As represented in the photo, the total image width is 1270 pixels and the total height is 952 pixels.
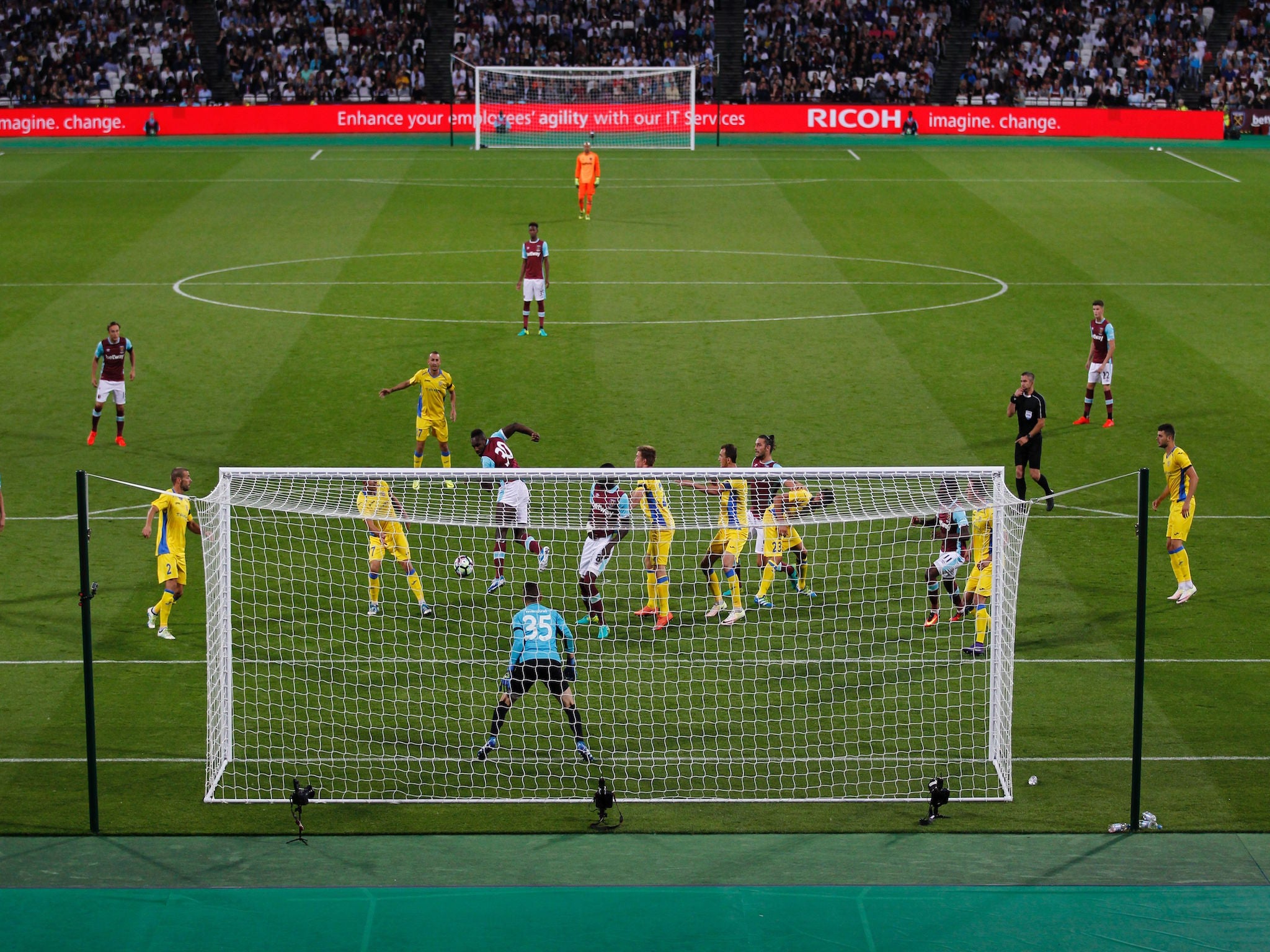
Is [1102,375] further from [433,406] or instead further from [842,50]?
[842,50]

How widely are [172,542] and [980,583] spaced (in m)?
7.85

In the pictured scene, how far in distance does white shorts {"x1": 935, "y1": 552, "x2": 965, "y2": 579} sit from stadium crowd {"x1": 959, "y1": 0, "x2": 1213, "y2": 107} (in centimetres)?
4002

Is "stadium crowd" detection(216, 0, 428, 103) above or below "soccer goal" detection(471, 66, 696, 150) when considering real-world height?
above

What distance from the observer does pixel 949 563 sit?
49.3ft

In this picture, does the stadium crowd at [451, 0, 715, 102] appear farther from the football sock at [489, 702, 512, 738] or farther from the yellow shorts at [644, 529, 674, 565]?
the football sock at [489, 702, 512, 738]

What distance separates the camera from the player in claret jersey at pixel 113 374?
67.3 ft

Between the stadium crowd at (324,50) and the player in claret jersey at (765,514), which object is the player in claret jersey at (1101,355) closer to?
the player in claret jersey at (765,514)

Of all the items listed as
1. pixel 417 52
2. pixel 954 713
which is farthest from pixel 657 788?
pixel 417 52

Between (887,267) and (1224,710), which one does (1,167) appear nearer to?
(887,267)

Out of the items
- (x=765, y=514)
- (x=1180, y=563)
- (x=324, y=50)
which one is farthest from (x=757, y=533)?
(x=324, y=50)

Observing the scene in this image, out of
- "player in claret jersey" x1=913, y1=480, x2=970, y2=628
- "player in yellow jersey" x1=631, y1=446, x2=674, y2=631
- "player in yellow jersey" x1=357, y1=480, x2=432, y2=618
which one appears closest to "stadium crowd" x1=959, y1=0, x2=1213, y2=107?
"player in claret jersey" x1=913, y1=480, x2=970, y2=628

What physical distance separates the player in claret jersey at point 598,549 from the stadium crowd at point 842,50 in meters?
39.1

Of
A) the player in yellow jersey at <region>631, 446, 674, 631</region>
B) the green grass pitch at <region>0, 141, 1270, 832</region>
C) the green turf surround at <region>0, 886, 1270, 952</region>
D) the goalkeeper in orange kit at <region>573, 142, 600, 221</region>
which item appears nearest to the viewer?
the green turf surround at <region>0, 886, 1270, 952</region>

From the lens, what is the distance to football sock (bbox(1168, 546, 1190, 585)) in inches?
624
